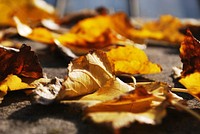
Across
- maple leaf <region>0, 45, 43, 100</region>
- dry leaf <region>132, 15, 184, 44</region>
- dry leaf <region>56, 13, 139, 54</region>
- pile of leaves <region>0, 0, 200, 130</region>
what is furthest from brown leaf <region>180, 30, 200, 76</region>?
dry leaf <region>132, 15, 184, 44</region>

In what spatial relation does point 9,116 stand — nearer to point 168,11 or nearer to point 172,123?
point 172,123

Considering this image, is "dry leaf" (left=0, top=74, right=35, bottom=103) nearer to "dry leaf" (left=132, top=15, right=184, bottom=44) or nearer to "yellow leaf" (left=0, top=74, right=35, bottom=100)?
"yellow leaf" (left=0, top=74, right=35, bottom=100)

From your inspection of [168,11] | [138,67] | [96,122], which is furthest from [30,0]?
[168,11]

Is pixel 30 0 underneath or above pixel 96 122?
above

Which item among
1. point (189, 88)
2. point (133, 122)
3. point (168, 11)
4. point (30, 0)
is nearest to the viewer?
point (133, 122)

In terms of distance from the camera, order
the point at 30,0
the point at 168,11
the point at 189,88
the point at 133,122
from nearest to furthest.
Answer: the point at 133,122 < the point at 189,88 < the point at 30,0 < the point at 168,11

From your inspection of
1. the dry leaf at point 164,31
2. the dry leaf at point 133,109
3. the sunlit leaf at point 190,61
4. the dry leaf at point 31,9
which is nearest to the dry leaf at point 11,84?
the dry leaf at point 133,109

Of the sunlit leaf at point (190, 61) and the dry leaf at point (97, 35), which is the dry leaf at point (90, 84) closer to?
the sunlit leaf at point (190, 61)
